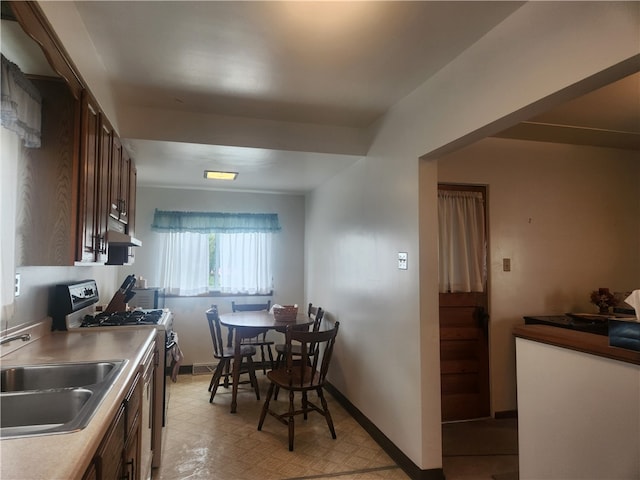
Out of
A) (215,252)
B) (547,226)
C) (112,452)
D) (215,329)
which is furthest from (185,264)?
(547,226)

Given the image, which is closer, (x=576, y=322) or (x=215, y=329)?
(x=576, y=322)

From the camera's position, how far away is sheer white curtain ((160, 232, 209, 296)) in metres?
4.55

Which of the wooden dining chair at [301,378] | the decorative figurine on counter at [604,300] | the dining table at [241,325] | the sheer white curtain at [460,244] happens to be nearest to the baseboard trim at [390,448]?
the wooden dining chair at [301,378]

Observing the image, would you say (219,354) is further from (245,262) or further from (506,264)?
(506,264)

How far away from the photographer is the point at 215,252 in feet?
15.6

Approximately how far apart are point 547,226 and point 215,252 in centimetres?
370

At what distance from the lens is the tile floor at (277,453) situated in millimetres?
2389

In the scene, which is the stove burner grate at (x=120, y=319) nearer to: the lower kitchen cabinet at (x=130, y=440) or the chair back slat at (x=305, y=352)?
the lower kitchen cabinet at (x=130, y=440)

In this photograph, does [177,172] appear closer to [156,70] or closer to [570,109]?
[156,70]

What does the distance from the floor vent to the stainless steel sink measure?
3.15 metres

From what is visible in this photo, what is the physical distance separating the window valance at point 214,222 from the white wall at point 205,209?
0.32 feet

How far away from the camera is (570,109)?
2746mm

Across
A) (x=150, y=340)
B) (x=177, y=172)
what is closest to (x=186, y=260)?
(x=177, y=172)

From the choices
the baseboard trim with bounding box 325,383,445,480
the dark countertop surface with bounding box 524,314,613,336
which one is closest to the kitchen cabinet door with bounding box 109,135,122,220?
the baseboard trim with bounding box 325,383,445,480
